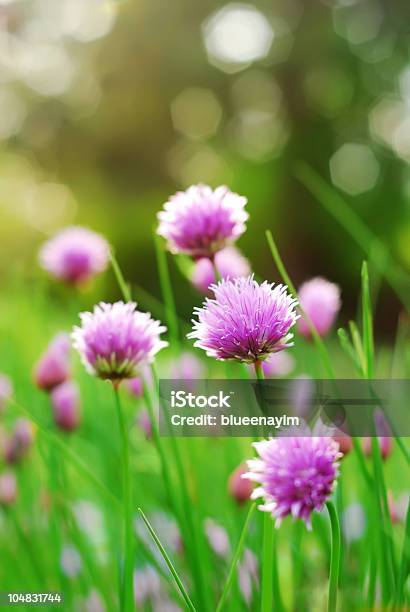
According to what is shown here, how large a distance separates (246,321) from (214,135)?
162 inches

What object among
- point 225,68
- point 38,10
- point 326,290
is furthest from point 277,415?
point 225,68

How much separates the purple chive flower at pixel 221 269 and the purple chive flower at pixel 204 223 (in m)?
0.10

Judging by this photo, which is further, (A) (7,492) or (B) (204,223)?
(A) (7,492)

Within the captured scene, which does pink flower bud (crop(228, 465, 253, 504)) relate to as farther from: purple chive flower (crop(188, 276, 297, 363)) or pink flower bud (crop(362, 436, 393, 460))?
purple chive flower (crop(188, 276, 297, 363))

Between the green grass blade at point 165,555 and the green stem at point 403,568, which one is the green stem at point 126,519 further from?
the green stem at point 403,568

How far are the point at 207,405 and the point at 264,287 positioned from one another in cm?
19

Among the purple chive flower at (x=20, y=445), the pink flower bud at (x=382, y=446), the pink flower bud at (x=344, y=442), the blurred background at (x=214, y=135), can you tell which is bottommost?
the pink flower bud at (x=344, y=442)

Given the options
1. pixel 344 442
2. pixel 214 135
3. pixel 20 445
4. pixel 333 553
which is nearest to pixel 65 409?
pixel 20 445

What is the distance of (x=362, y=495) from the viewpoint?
24.8 inches

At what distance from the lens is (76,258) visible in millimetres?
693

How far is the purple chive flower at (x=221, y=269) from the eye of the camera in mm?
589

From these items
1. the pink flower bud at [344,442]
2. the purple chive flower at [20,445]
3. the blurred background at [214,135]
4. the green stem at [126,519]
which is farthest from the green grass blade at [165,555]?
the blurred background at [214,135]

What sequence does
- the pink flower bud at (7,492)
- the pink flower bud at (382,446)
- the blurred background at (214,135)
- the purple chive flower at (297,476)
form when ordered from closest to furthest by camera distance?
1. the purple chive flower at (297,476)
2. the pink flower bud at (382,446)
3. the pink flower bud at (7,492)
4. the blurred background at (214,135)

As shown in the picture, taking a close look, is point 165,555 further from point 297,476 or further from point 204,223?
point 204,223
